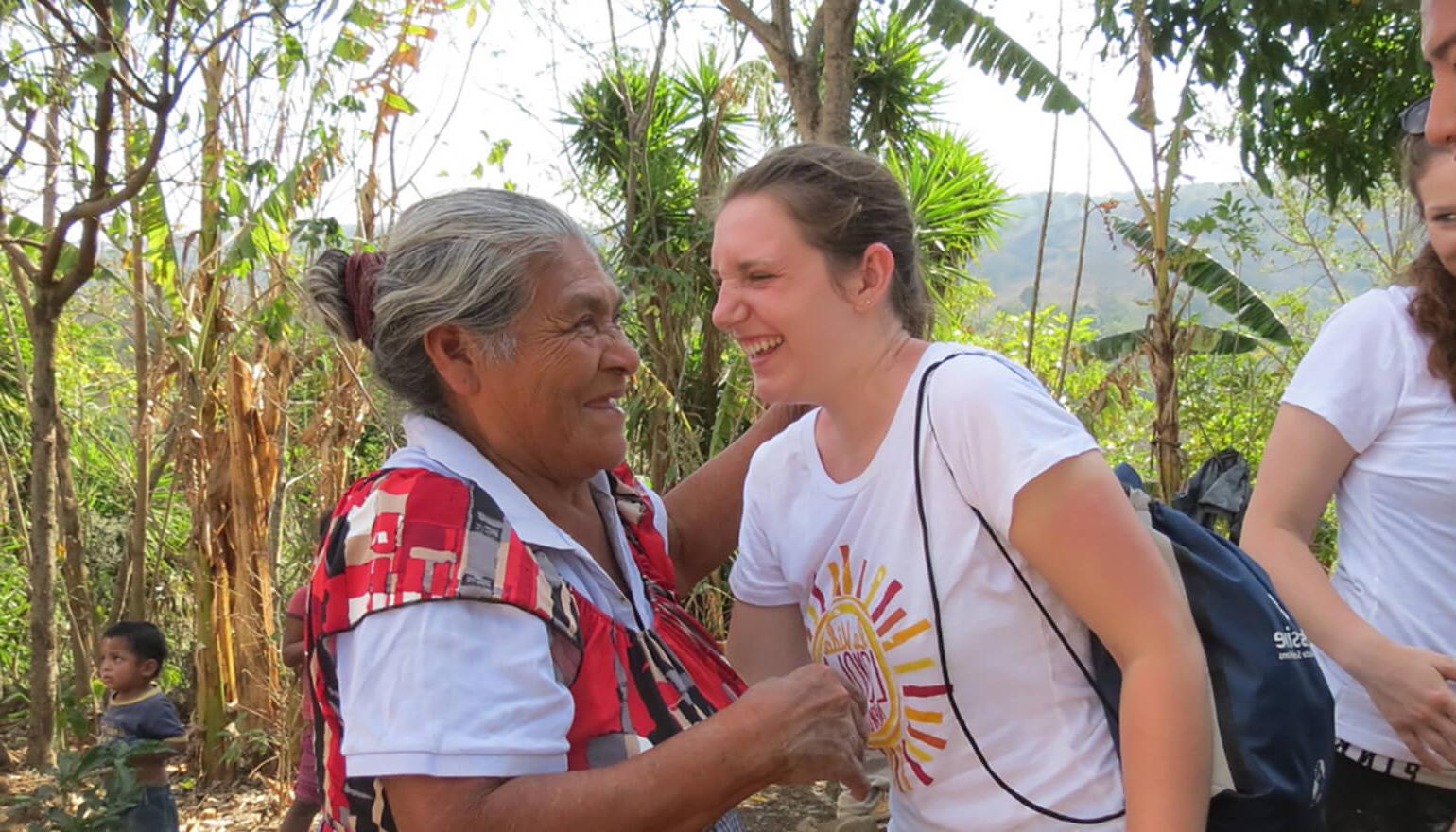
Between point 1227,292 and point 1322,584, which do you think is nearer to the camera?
point 1322,584

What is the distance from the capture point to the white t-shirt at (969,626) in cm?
139

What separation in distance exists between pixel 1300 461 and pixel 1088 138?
134 inches

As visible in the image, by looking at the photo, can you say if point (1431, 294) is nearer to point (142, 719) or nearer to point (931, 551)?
point (931, 551)

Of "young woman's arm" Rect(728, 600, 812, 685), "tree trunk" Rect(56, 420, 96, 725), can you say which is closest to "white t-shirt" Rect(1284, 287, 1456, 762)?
"young woman's arm" Rect(728, 600, 812, 685)

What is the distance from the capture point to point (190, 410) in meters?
5.34

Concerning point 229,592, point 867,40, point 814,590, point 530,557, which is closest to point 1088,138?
point 814,590

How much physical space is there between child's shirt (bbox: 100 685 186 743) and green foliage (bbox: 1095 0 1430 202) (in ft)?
15.8

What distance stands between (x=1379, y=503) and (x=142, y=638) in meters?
4.25

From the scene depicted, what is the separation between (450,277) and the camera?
5.30 ft

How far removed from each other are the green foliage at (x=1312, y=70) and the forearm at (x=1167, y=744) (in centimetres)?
391

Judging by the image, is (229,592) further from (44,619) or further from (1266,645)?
(1266,645)

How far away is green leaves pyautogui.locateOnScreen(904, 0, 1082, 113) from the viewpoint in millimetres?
5996

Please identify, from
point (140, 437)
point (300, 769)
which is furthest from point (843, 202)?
point (140, 437)

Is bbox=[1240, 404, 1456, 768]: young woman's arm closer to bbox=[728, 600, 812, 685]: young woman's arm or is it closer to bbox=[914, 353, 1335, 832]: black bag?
bbox=[914, 353, 1335, 832]: black bag
